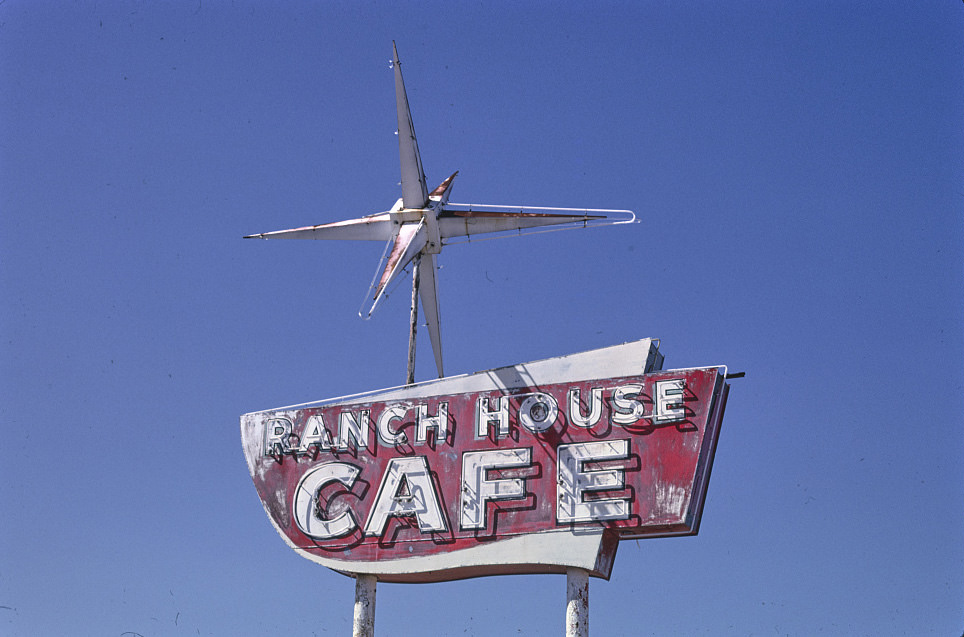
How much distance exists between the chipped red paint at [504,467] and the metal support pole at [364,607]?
0.52 meters

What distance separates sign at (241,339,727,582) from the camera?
27.8 metres

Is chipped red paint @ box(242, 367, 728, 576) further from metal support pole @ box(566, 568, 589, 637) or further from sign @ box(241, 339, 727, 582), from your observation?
metal support pole @ box(566, 568, 589, 637)

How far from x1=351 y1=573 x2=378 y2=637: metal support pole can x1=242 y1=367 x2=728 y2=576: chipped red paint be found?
521 mm

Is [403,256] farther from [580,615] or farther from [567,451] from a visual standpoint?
[580,615]

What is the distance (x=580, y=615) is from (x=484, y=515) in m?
2.92

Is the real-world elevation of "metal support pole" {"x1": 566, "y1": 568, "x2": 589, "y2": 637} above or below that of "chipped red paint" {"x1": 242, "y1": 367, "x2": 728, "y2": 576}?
below

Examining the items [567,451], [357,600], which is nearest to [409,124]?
[567,451]

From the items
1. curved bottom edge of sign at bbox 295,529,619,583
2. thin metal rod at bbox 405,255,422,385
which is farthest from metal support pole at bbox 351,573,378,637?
thin metal rod at bbox 405,255,422,385

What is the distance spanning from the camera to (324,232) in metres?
33.3

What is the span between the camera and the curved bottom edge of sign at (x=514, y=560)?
27.6 meters

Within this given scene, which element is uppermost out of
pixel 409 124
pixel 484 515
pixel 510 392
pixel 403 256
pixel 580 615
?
pixel 409 124

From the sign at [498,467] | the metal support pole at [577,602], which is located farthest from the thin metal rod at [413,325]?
the metal support pole at [577,602]

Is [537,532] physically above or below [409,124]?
below

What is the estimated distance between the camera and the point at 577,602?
27219 mm
